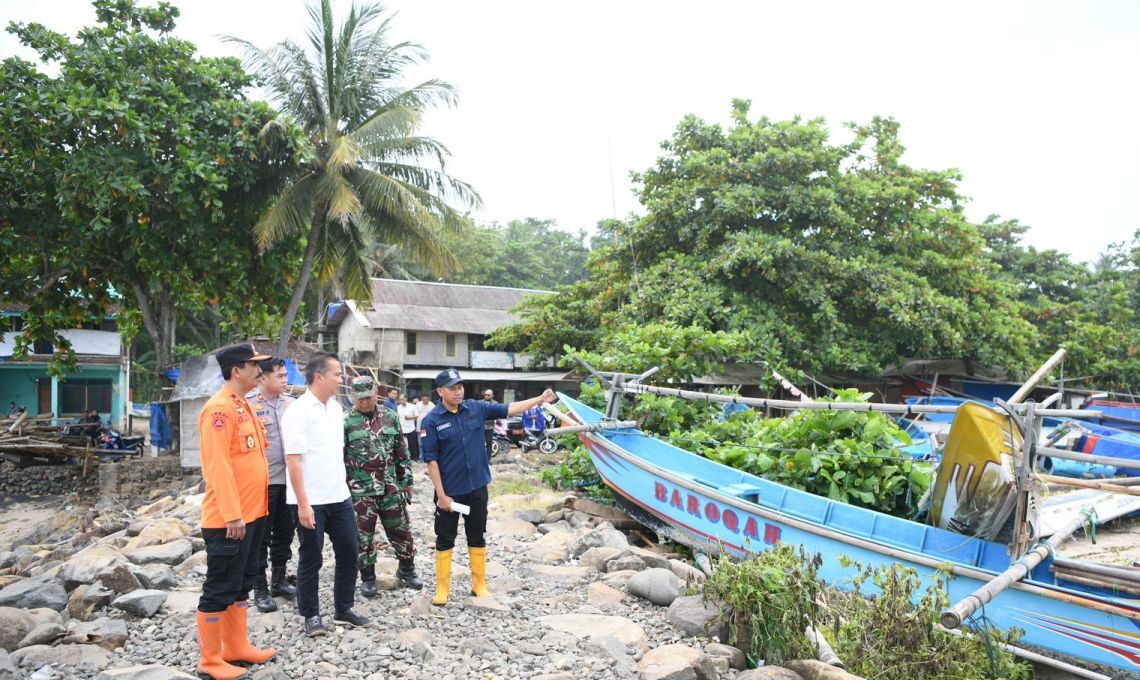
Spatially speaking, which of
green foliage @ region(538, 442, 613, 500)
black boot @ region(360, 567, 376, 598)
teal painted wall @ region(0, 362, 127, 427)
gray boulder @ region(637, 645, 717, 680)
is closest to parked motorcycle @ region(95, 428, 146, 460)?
teal painted wall @ region(0, 362, 127, 427)

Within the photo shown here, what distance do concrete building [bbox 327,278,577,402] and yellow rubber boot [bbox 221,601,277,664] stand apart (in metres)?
22.1

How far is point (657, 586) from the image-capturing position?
578cm

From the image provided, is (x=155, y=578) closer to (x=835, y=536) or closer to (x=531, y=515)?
(x=531, y=515)

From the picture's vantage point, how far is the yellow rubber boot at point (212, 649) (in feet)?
12.9

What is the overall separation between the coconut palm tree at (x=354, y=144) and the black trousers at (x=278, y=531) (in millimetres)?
9695

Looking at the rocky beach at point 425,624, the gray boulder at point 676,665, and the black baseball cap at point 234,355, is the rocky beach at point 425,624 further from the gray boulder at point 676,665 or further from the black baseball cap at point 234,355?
the black baseball cap at point 234,355

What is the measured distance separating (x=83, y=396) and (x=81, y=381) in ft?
2.09

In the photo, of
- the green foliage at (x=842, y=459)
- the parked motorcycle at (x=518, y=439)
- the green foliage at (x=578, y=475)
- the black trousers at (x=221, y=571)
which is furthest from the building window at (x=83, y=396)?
the black trousers at (x=221, y=571)

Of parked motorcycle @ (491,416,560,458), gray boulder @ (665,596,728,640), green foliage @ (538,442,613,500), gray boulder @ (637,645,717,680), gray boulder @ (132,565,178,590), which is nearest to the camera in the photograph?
gray boulder @ (637,645,717,680)

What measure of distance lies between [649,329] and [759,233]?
4.75 metres

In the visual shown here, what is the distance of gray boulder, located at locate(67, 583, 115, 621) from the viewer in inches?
200

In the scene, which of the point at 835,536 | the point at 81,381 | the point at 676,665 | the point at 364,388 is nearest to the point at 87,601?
the point at 364,388

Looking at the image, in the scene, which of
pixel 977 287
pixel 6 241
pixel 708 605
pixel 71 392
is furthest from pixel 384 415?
pixel 71 392

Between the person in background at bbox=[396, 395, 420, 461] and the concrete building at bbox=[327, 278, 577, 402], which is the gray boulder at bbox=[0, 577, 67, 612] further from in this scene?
the concrete building at bbox=[327, 278, 577, 402]
